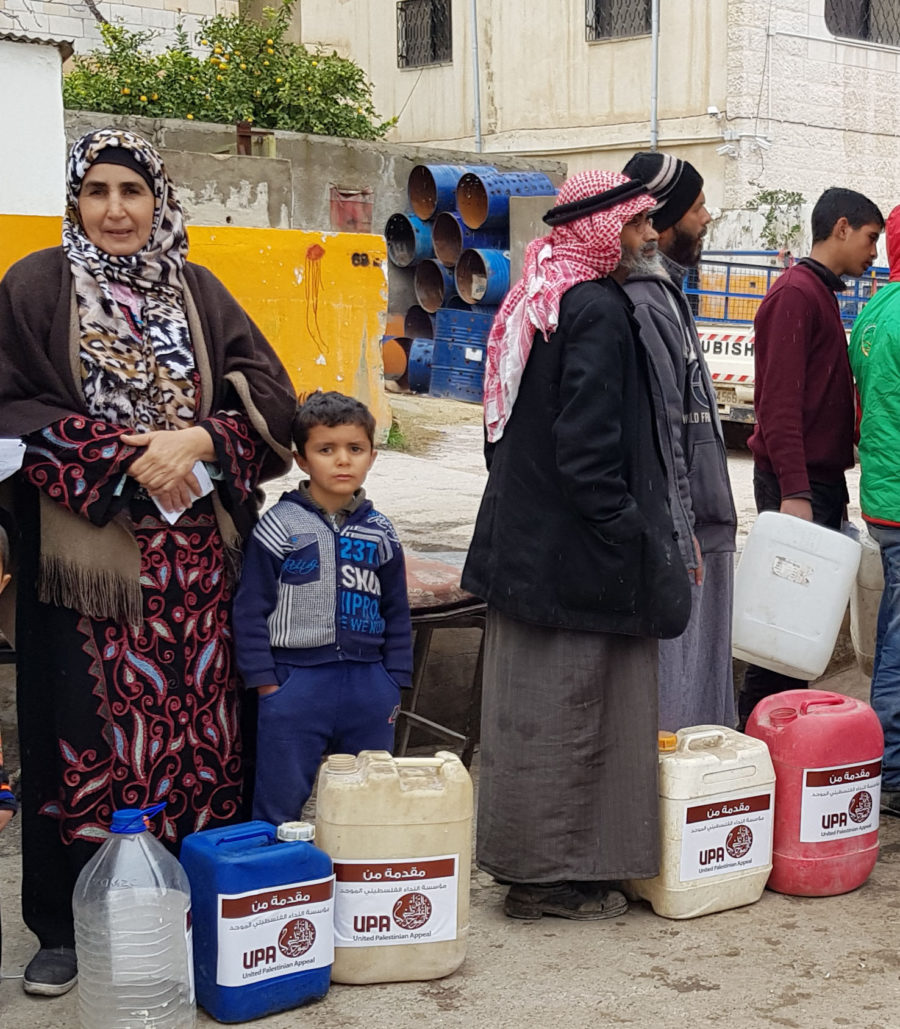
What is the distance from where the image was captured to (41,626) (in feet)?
9.89

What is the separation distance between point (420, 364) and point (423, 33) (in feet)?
32.0

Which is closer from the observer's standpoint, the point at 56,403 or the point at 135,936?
the point at 135,936

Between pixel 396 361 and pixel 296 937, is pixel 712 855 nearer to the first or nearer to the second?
pixel 296 937

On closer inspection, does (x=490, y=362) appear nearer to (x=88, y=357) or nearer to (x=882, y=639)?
(x=88, y=357)

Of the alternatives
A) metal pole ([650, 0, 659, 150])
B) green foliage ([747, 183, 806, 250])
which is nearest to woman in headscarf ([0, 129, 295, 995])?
green foliage ([747, 183, 806, 250])

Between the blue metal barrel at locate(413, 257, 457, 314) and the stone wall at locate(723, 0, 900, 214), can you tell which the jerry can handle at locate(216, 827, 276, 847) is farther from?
the stone wall at locate(723, 0, 900, 214)

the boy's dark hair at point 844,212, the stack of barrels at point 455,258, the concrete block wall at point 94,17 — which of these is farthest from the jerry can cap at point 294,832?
the concrete block wall at point 94,17

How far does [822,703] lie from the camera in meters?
3.71

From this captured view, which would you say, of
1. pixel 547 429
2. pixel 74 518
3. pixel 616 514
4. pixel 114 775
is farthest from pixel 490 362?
pixel 114 775

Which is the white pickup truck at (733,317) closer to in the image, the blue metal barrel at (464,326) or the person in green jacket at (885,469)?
the blue metal barrel at (464,326)

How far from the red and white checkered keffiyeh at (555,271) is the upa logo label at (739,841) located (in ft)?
3.86

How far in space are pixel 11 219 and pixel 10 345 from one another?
4925 millimetres

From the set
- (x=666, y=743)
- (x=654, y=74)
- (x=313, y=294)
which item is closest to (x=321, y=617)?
(x=666, y=743)

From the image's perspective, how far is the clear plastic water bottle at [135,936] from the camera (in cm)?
271
